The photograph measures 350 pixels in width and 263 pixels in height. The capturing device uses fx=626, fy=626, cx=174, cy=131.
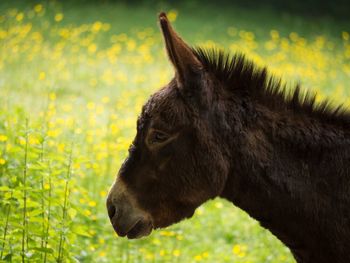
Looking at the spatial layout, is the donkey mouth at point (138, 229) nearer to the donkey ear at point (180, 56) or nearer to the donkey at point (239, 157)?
the donkey at point (239, 157)

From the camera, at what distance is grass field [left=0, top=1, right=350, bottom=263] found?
12.3ft

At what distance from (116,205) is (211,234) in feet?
10.6

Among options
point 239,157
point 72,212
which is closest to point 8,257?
point 72,212

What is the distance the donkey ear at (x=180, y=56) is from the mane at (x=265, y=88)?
117 millimetres

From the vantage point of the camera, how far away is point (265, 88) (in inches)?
119

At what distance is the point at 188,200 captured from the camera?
2984mm

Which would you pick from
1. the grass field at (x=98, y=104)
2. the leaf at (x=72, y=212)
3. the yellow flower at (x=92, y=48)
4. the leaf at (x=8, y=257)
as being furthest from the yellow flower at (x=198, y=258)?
the yellow flower at (x=92, y=48)

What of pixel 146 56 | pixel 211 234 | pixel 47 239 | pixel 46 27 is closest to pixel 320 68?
pixel 146 56

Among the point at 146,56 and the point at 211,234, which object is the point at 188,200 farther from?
the point at 146,56

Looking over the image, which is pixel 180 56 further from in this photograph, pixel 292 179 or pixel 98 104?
pixel 98 104

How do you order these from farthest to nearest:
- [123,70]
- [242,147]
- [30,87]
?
[123,70], [30,87], [242,147]

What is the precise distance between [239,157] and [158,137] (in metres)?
0.39

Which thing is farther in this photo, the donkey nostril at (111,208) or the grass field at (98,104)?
the grass field at (98,104)

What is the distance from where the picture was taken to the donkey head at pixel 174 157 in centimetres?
290
